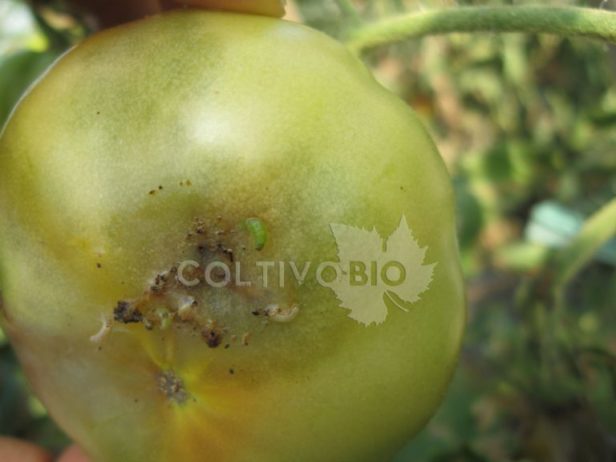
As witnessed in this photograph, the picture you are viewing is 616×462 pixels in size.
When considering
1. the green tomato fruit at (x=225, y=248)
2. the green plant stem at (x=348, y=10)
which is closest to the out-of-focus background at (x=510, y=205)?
the green plant stem at (x=348, y=10)

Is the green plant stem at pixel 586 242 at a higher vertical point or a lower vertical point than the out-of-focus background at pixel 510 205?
higher

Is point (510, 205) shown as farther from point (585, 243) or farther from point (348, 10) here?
point (348, 10)

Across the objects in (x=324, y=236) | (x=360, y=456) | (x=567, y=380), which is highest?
(x=324, y=236)

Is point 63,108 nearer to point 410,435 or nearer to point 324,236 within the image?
point 324,236

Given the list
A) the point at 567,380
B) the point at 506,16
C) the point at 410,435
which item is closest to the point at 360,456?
the point at 410,435

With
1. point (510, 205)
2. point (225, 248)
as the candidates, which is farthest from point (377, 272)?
point (510, 205)

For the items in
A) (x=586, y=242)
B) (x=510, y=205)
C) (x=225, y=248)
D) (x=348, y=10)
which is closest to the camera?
(x=225, y=248)

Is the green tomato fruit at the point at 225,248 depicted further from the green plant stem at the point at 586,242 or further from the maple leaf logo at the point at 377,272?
the green plant stem at the point at 586,242
